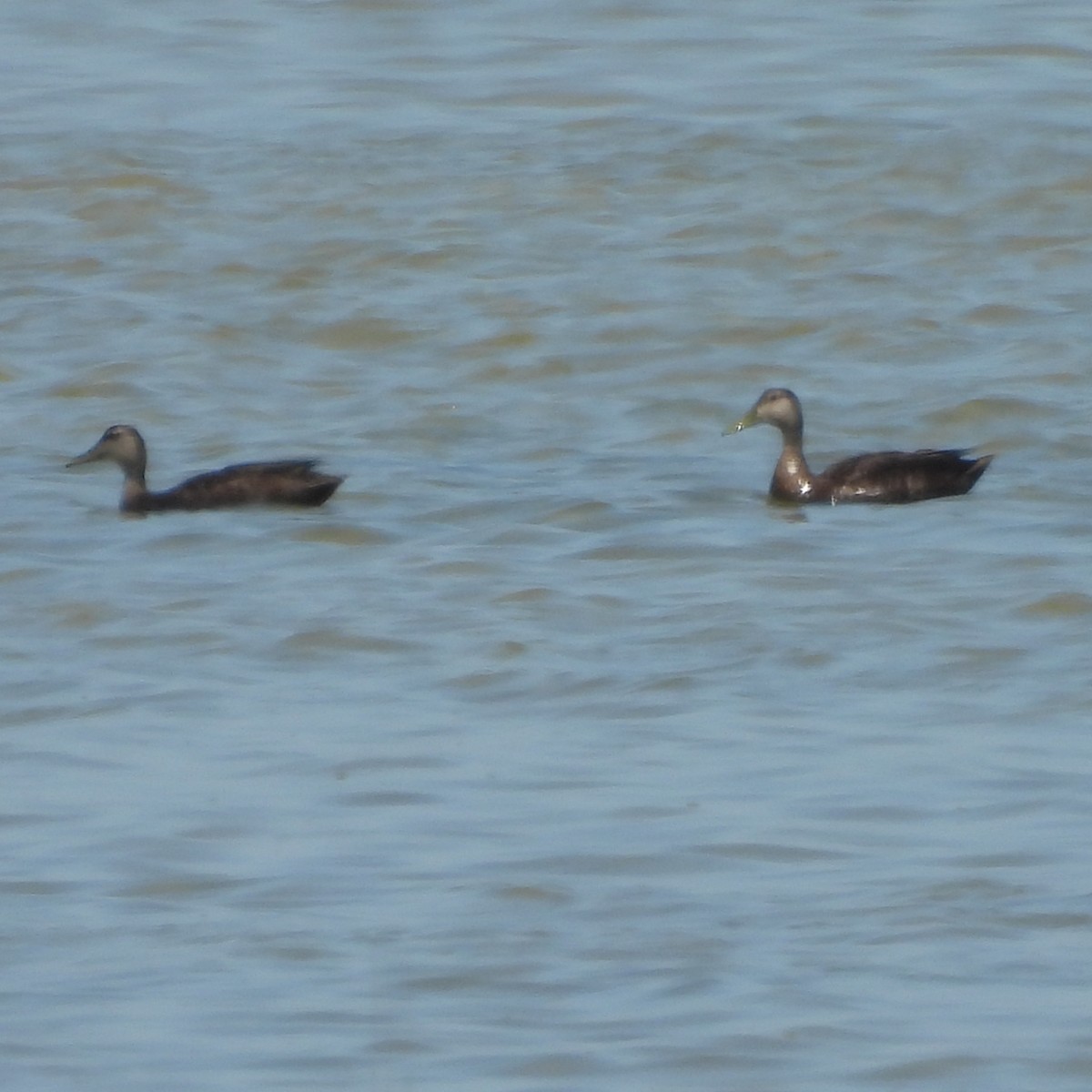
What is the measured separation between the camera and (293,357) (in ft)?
55.9

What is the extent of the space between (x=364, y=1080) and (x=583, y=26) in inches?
842

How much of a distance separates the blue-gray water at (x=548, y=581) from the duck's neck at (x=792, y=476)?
0.47 feet

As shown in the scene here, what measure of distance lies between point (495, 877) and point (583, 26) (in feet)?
65.8

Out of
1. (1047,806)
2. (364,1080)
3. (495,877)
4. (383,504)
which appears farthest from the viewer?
(383,504)

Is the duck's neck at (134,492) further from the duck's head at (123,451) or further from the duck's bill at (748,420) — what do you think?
the duck's bill at (748,420)

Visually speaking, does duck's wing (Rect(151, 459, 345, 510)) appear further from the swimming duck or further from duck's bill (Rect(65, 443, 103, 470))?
duck's bill (Rect(65, 443, 103, 470))

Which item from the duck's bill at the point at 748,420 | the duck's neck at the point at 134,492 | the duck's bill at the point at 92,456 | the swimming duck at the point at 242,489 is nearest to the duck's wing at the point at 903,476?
the duck's bill at the point at 748,420

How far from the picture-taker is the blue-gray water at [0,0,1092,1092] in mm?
7012

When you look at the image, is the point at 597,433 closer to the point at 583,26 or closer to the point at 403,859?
the point at 403,859

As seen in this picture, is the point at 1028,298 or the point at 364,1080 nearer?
the point at 364,1080

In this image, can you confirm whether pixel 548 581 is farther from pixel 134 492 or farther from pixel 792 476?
pixel 134 492

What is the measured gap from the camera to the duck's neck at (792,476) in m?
13.7

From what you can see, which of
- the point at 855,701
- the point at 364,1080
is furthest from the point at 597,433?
the point at 364,1080

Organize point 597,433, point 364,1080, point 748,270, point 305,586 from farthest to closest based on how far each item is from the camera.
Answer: point 748,270 → point 597,433 → point 305,586 → point 364,1080
